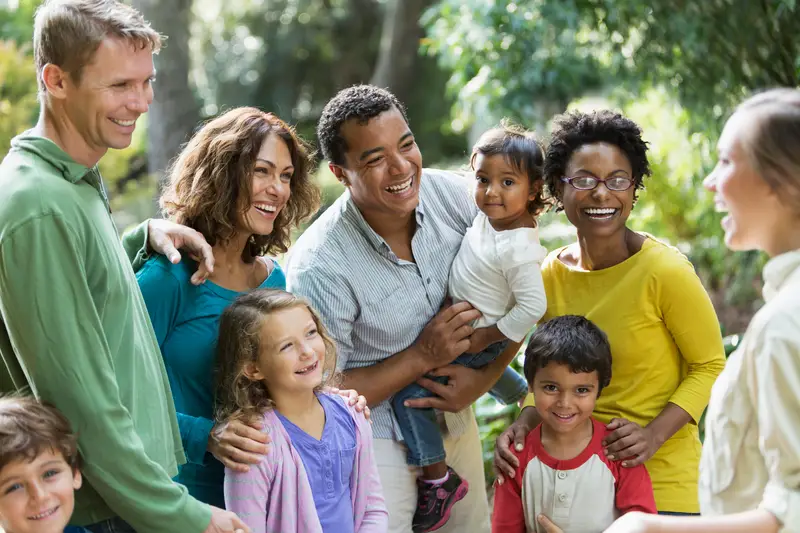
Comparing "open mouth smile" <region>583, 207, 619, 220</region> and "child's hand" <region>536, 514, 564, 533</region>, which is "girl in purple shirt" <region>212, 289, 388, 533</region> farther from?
"open mouth smile" <region>583, 207, 619, 220</region>

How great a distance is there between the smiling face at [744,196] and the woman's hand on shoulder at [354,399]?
1287 mm

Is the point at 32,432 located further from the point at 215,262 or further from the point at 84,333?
the point at 215,262

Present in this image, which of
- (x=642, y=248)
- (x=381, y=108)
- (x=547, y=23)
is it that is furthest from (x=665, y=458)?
(x=547, y=23)

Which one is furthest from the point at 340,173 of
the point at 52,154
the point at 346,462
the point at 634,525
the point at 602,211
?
the point at 634,525

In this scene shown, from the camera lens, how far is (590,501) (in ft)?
9.11

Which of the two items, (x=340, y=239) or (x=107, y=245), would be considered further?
(x=340, y=239)

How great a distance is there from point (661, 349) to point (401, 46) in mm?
9477

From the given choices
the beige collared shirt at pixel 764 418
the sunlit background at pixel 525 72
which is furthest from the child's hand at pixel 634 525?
the sunlit background at pixel 525 72

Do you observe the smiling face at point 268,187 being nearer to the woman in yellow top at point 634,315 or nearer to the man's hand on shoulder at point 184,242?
the man's hand on shoulder at point 184,242

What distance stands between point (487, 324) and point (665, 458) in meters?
0.71

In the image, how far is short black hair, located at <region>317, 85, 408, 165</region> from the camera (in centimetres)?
301

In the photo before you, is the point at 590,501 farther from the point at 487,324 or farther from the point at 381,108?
the point at 381,108

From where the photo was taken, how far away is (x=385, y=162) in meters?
3.00

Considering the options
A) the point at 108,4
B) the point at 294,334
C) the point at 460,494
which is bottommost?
the point at 460,494
